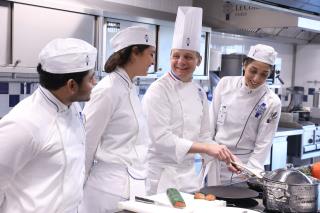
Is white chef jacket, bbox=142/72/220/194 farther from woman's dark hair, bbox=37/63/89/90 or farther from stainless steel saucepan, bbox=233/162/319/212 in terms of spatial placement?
woman's dark hair, bbox=37/63/89/90

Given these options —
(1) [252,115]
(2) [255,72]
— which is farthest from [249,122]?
(2) [255,72]

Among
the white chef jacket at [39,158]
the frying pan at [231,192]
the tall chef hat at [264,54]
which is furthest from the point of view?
the tall chef hat at [264,54]

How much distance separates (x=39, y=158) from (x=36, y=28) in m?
1.47

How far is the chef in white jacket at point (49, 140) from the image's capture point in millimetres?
1373

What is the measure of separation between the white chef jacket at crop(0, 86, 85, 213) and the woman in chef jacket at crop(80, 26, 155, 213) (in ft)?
0.95

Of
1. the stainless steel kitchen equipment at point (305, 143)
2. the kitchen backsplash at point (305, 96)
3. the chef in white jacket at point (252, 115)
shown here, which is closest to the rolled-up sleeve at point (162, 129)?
the chef in white jacket at point (252, 115)

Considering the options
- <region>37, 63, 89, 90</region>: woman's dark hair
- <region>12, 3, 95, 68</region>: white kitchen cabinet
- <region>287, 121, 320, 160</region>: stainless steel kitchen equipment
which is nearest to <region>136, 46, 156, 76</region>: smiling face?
<region>37, 63, 89, 90</region>: woman's dark hair

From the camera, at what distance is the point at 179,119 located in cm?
224

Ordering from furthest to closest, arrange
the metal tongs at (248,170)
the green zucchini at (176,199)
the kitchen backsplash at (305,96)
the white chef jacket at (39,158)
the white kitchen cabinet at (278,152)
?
the kitchen backsplash at (305,96) < the white kitchen cabinet at (278,152) < the metal tongs at (248,170) < the green zucchini at (176,199) < the white chef jacket at (39,158)

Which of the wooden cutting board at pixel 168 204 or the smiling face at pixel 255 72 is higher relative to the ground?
the smiling face at pixel 255 72

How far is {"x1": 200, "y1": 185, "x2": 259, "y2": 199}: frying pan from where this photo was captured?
167 cm

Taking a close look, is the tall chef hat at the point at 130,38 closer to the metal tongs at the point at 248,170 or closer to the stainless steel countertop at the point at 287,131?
the metal tongs at the point at 248,170

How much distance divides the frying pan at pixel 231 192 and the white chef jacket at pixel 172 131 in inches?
13.8

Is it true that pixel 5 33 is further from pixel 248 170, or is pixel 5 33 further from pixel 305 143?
pixel 305 143
